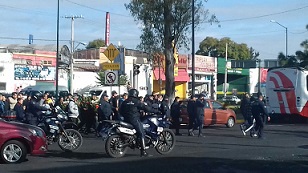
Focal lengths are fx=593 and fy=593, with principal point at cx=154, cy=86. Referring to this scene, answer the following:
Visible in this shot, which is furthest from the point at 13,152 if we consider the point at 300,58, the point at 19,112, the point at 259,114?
the point at 300,58

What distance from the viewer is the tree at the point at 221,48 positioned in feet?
296

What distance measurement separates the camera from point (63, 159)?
48.5 feet

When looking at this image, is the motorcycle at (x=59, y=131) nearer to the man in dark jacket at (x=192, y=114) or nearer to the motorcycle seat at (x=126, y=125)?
the motorcycle seat at (x=126, y=125)

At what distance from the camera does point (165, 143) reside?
51.3ft

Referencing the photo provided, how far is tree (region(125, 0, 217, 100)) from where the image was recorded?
31.9 meters

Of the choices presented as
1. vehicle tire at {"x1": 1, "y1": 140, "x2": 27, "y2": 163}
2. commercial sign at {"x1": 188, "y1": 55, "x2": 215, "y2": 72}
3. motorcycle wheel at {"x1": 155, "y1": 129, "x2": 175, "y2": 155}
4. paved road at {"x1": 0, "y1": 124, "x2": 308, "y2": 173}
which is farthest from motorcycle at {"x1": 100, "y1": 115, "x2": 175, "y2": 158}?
commercial sign at {"x1": 188, "y1": 55, "x2": 215, "y2": 72}

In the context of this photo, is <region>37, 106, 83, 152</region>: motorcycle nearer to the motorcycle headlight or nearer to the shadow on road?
the motorcycle headlight

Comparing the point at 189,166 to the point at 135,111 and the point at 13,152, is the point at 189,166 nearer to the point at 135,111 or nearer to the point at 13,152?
the point at 135,111

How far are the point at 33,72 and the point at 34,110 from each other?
39.7m

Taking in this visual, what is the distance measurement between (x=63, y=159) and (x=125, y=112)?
6.36 ft

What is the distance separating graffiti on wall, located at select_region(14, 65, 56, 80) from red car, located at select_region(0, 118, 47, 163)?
40.9 metres

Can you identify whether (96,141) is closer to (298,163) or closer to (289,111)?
(298,163)

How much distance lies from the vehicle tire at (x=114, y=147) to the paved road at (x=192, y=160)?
204 mm

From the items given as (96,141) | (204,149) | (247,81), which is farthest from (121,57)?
(247,81)
